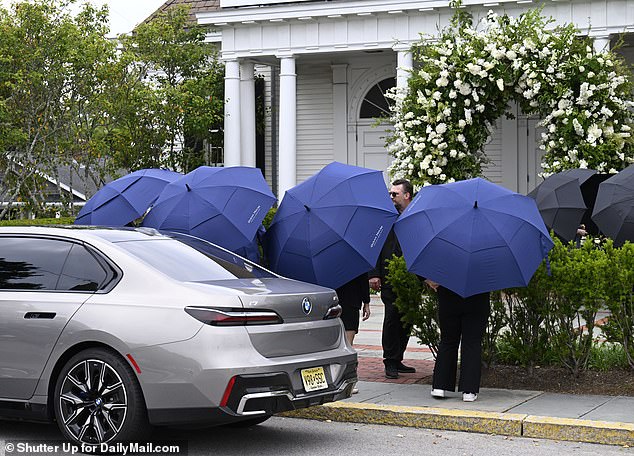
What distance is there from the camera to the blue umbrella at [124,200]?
1159 cm

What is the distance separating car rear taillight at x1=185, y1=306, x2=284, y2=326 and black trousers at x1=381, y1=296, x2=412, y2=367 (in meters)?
3.45

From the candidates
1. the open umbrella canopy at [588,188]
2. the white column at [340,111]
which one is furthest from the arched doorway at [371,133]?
the open umbrella canopy at [588,188]

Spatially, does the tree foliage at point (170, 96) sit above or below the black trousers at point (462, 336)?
above

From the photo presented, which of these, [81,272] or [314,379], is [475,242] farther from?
[81,272]

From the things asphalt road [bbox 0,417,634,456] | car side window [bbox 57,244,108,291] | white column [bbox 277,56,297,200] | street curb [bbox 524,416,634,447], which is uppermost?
white column [bbox 277,56,297,200]

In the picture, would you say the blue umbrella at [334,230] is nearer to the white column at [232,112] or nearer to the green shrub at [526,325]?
the green shrub at [526,325]

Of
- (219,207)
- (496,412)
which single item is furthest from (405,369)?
(219,207)

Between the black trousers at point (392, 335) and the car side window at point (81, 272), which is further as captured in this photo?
the black trousers at point (392, 335)

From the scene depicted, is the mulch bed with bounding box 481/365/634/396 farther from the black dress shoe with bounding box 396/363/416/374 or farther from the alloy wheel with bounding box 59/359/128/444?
the alloy wheel with bounding box 59/359/128/444

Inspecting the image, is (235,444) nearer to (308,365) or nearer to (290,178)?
(308,365)

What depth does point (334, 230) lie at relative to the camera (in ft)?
30.5

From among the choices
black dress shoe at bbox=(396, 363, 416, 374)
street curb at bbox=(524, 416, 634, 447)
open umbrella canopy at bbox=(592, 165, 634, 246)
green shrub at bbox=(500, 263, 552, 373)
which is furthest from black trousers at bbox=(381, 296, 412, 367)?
open umbrella canopy at bbox=(592, 165, 634, 246)

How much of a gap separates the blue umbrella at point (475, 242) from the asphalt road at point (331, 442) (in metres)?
1.22

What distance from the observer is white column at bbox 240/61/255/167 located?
27438 mm
